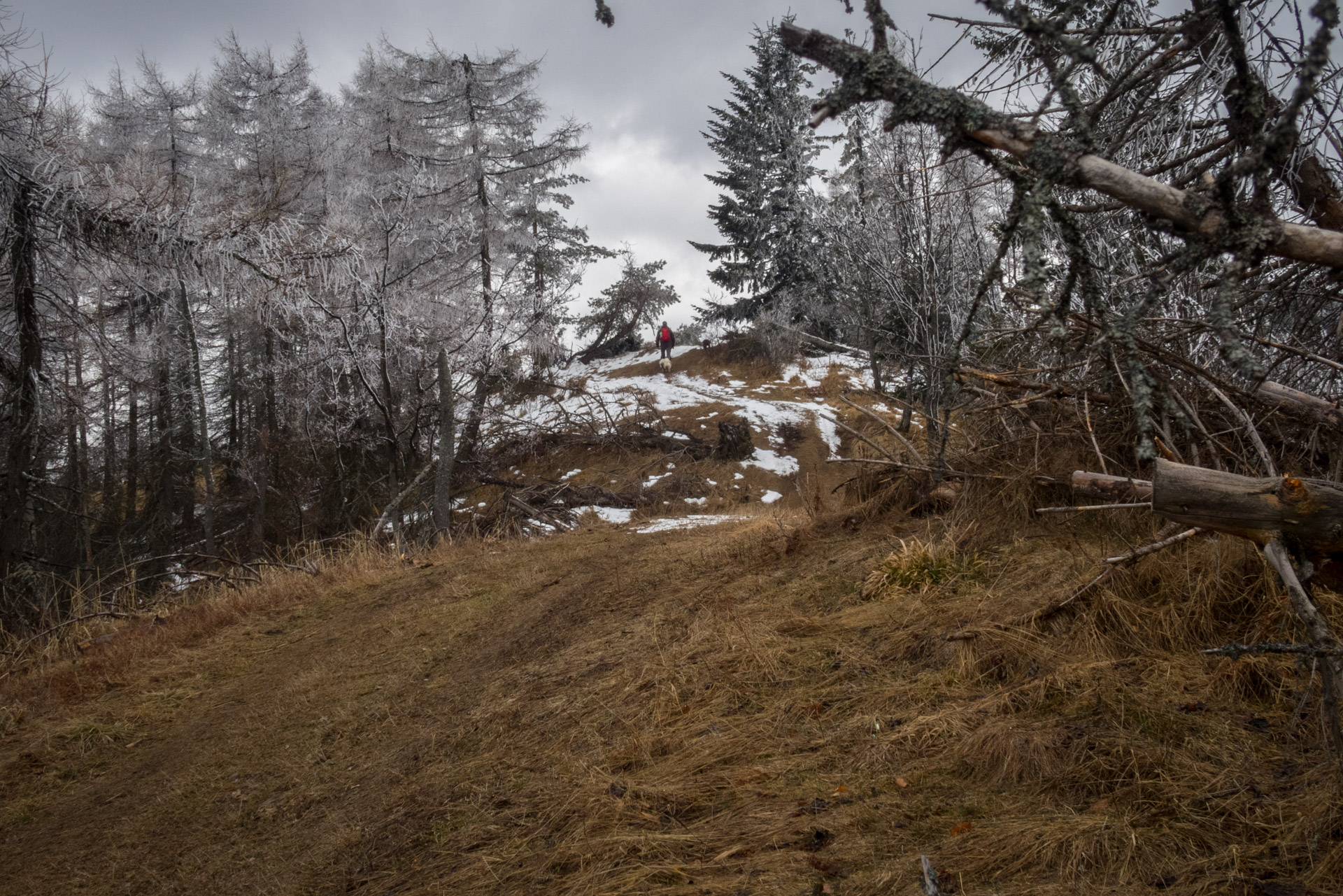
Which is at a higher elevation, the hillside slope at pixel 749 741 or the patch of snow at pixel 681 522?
the patch of snow at pixel 681 522

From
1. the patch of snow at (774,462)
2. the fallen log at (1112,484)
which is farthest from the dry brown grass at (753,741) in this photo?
the patch of snow at (774,462)

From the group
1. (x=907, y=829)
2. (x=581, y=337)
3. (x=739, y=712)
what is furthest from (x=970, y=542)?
(x=581, y=337)

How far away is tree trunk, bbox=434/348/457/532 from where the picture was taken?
12.0m

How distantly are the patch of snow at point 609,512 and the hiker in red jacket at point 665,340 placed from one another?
37.1 feet

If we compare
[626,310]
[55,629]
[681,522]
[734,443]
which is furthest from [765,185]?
[55,629]

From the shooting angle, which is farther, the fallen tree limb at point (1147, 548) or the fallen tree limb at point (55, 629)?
the fallen tree limb at point (55, 629)

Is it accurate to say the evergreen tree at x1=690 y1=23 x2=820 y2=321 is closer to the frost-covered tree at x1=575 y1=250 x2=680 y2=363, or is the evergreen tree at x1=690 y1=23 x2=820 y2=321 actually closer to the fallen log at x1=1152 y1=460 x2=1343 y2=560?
the frost-covered tree at x1=575 y1=250 x2=680 y2=363

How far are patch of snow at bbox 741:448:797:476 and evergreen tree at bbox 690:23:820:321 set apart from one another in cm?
914

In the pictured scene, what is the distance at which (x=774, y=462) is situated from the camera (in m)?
16.4

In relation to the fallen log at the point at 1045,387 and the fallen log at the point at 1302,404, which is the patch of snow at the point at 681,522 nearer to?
the fallen log at the point at 1045,387

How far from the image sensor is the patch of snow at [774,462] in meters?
16.0

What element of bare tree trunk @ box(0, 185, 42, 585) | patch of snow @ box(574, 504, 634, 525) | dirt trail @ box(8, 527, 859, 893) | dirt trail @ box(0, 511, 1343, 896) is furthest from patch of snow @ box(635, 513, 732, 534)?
bare tree trunk @ box(0, 185, 42, 585)

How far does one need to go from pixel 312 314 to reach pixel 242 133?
10171 mm

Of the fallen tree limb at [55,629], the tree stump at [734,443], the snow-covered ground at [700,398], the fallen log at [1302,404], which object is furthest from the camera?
the snow-covered ground at [700,398]
